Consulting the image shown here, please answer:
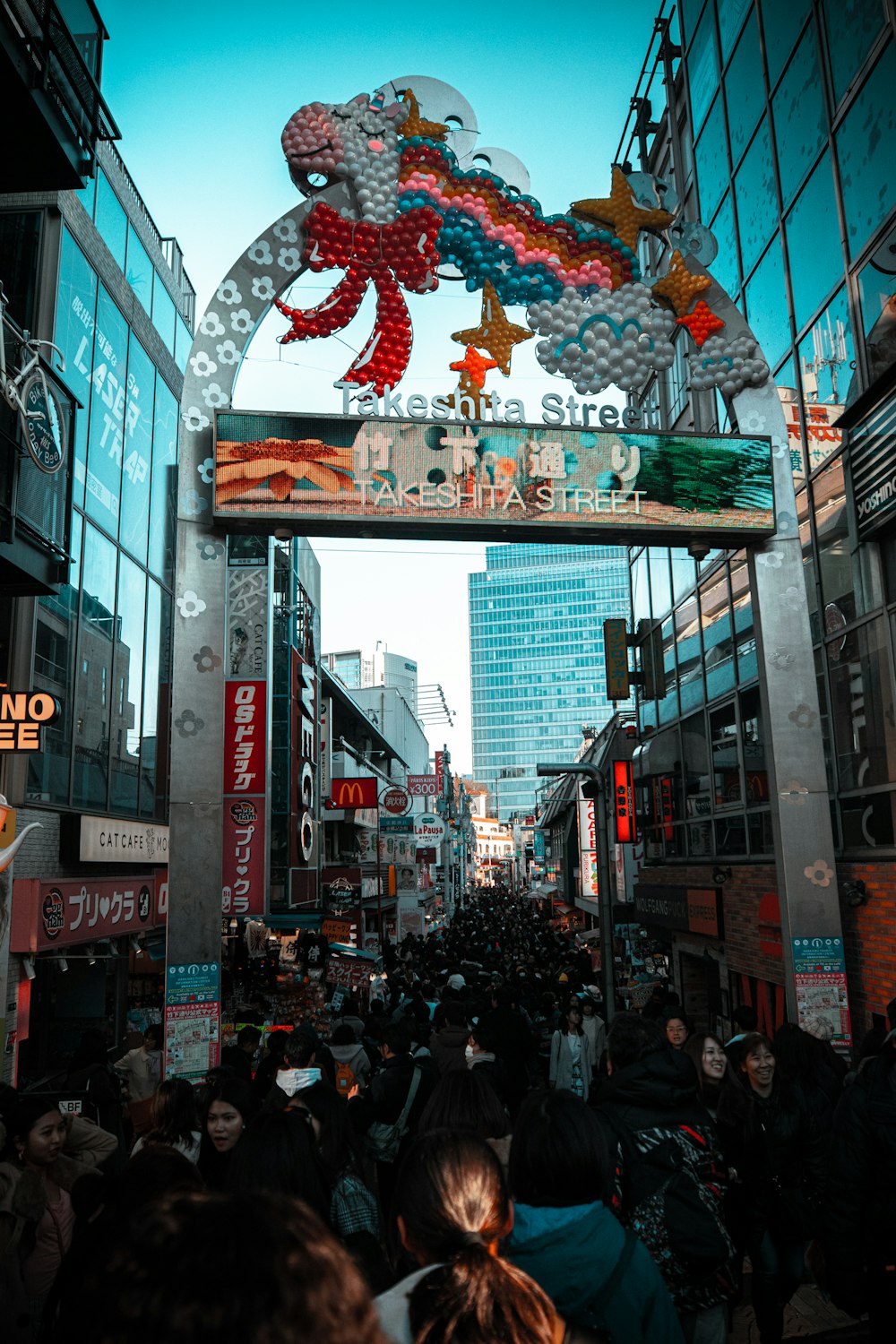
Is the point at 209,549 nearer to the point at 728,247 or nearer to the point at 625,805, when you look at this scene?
the point at 728,247

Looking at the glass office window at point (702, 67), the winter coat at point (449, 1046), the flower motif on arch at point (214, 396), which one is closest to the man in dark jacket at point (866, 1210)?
the winter coat at point (449, 1046)

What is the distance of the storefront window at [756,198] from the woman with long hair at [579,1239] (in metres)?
15.4

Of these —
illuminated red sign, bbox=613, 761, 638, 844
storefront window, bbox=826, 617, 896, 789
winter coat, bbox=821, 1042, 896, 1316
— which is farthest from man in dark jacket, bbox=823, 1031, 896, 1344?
illuminated red sign, bbox=613, 761, 638, 844

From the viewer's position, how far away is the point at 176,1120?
5.97 meters

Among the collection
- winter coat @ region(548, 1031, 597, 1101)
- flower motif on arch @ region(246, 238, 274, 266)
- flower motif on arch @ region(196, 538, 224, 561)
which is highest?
flower motif on arch @ region(246, 238, 274, 266)

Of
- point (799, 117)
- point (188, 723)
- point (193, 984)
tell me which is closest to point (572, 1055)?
point (193, 984)

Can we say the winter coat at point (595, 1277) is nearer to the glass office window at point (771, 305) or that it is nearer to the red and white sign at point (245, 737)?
the glass office window at point (771, 305)

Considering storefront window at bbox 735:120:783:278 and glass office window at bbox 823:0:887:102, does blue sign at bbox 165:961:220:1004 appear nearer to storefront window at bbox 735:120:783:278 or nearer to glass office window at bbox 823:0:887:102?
glass office window at bbox 823:0:887:102

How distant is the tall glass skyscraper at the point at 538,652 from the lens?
18125cm

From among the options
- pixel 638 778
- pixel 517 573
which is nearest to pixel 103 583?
pixel 638 778

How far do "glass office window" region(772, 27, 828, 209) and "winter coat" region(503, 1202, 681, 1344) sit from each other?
46.8 ft

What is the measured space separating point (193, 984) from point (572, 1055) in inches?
177

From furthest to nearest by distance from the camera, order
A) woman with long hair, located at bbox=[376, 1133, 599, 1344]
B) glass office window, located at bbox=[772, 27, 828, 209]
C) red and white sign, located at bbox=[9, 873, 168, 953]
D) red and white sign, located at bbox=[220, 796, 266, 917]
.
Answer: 1. red and white sign, located at bbox=[220, 796, 266, 917]
2. glass office window, located at bbox=[772, 27, 828, 209]
3. red and white sign, located at bbox=[9, 873, 168, 953]
4. woman with long hair, located at bbox=[376, 1133, 599, 1344]

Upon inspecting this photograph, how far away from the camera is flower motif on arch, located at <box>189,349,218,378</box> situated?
11891 mm
